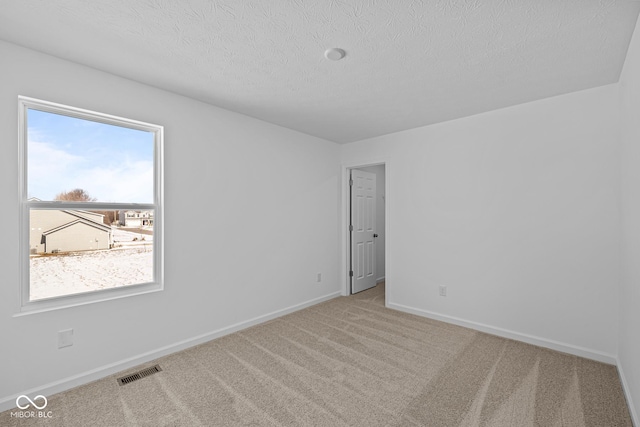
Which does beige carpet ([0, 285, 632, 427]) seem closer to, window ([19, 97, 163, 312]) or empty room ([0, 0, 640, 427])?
empty room ([0, 0, 640, 427])

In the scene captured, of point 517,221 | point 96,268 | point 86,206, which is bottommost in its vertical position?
point 96,268

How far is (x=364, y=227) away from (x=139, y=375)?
3626 mm

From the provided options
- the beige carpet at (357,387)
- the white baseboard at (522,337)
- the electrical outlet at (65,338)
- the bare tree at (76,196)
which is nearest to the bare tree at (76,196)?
the bare tree at (76,196)

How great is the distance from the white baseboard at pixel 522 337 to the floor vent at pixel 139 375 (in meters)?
2.92

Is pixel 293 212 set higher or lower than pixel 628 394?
higher

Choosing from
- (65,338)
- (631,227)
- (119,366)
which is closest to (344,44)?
(631,227)

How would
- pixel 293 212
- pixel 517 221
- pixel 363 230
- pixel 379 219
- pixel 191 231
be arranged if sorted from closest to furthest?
pixel 191 231 → pixel 517 221 → pixel 293 212 → pixel 363 230 → pixel 379 219

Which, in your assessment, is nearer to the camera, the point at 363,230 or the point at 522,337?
the point at 522,337

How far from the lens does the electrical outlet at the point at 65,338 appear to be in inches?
84.6

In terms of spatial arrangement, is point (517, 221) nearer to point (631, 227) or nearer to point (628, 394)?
point (631, 227)

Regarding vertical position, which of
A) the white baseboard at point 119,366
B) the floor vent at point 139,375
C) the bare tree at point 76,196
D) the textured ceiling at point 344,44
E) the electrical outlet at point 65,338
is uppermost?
the textured ceiling at point 344,44

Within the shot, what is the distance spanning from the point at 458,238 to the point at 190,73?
10.8 ft

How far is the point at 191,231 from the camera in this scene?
9.48 ft

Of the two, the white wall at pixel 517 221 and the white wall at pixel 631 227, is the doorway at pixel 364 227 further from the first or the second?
the white wall at pixel 631 227
